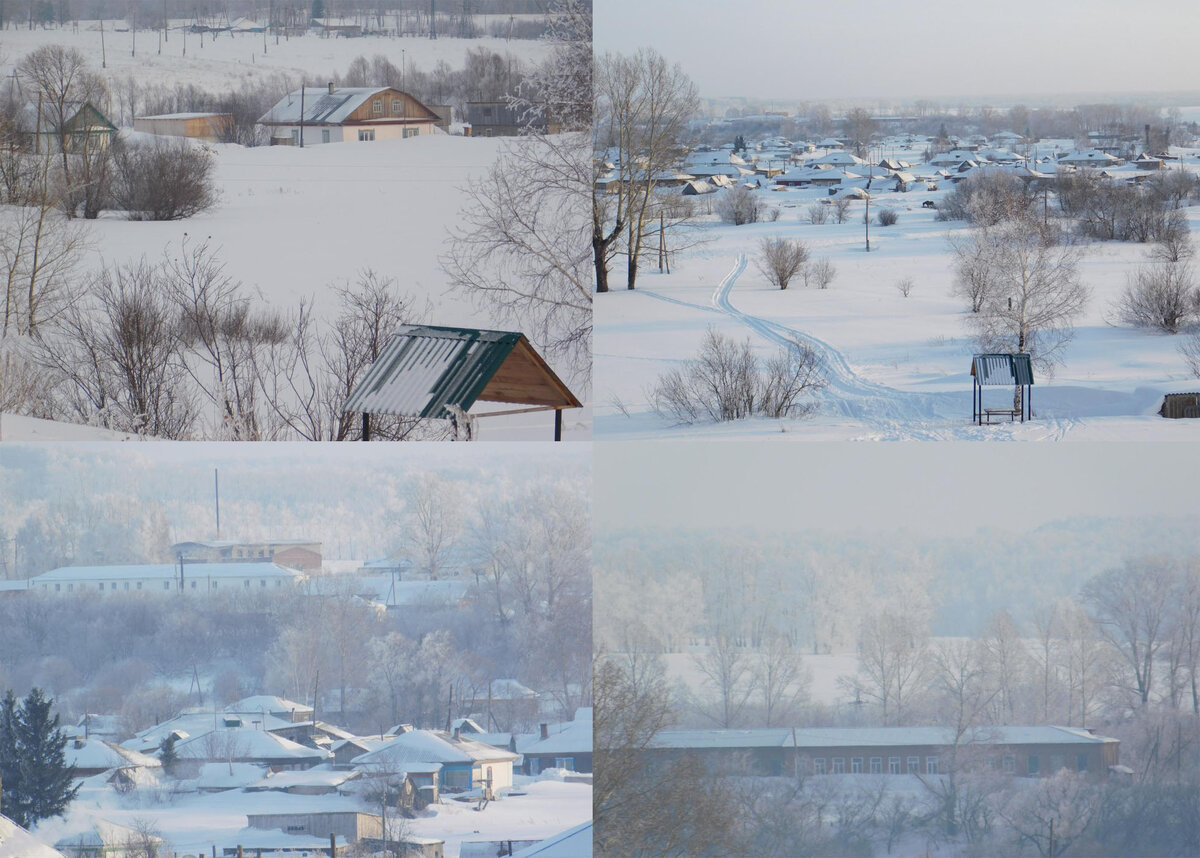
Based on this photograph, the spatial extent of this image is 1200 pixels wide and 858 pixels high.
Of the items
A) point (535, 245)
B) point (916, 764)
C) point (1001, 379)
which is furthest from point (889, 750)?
point (535, 245)

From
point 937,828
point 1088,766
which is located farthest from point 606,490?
point 1088,766

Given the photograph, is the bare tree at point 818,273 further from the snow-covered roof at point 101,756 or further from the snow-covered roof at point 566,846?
the snow-covered roof at point 101,756

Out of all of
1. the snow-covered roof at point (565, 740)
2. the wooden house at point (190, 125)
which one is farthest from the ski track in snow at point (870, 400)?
the wooden house at point (190, 125)

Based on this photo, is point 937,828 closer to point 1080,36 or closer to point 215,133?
point 1080,36

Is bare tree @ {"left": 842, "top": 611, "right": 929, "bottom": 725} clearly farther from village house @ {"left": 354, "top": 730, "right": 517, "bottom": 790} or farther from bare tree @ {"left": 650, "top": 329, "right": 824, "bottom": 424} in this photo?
village house @ {"left": 354, "top": 730, "right": 517, "bottom": 790}

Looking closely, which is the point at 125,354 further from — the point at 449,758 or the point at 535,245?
the point at 449,758

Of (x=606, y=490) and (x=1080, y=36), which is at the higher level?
(x=1080, y=36)

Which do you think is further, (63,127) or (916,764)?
(916,764)
